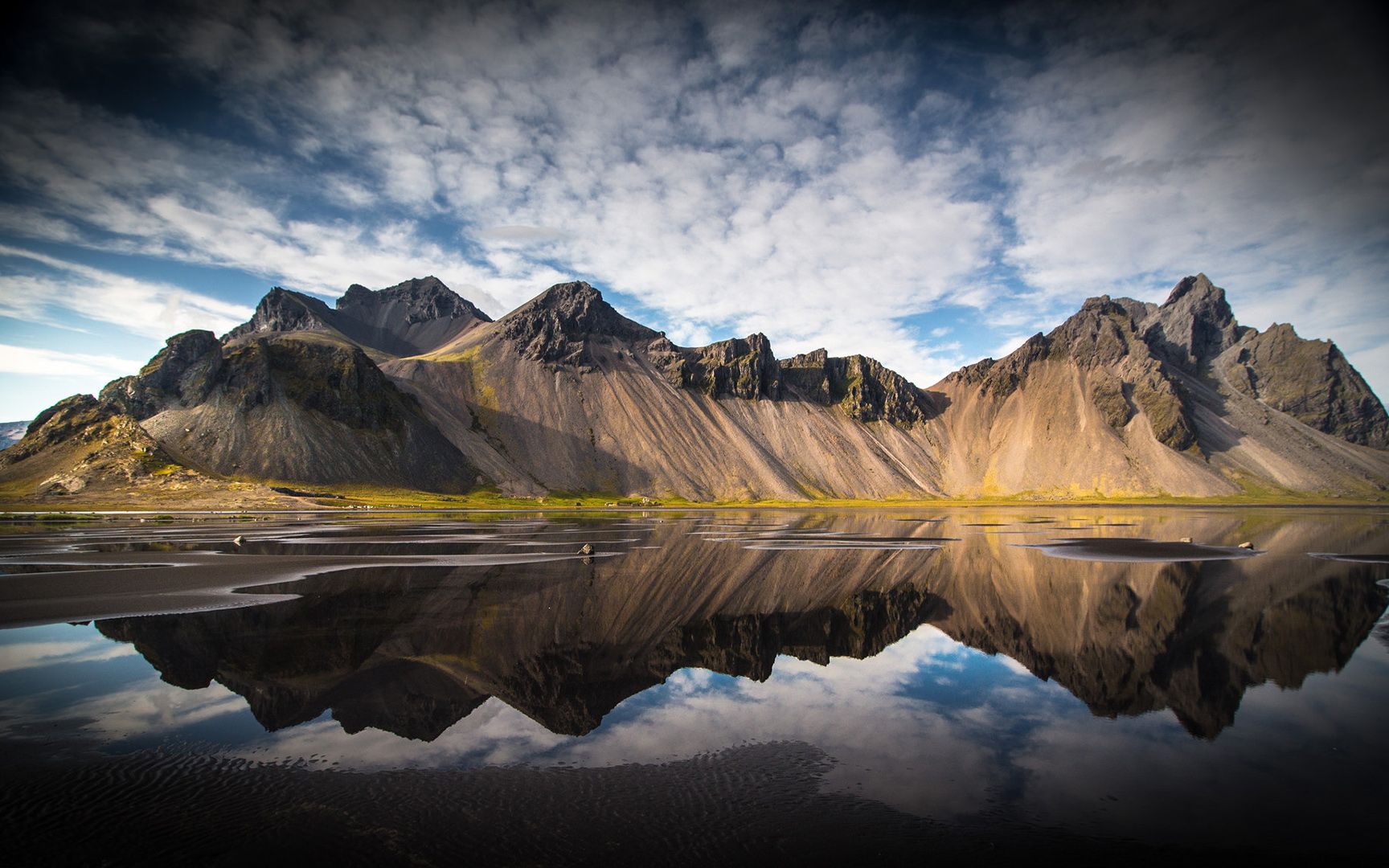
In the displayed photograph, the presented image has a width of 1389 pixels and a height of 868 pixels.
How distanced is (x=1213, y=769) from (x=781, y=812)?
9641mm

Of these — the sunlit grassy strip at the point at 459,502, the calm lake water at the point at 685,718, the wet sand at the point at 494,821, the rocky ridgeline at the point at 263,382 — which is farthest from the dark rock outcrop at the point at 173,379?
the wet sand at the point at 494,821

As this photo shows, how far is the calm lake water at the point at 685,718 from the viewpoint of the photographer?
10.6 meters

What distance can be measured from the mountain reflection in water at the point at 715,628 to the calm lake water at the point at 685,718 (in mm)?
203

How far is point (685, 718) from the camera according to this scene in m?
16.6

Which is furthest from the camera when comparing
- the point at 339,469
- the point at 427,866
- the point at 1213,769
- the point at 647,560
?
the point at 339,469

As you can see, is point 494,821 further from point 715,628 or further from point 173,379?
point 173,379

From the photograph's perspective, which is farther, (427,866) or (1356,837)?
(1356,837)

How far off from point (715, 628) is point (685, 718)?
1020cm

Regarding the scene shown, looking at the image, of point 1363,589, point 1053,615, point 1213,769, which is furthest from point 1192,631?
point 1363,589

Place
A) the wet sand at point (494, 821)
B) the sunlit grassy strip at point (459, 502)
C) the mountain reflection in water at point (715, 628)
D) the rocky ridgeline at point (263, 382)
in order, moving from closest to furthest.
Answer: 1. the wet sand at point (494, 821)
2. the mountain reflection in water at point (715, 628)
3. the sunlit grassy strip at point (459, 502)
4. the rocky ridgeline at point (263, 382)


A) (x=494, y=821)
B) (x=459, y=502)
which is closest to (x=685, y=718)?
(x=494, y=821)

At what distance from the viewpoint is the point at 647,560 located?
4753cm

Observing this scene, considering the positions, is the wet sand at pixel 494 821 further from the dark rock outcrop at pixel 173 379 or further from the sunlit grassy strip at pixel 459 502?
the dark rock outcrop at pixel 173 379

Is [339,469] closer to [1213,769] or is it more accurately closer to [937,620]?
[937,620]
